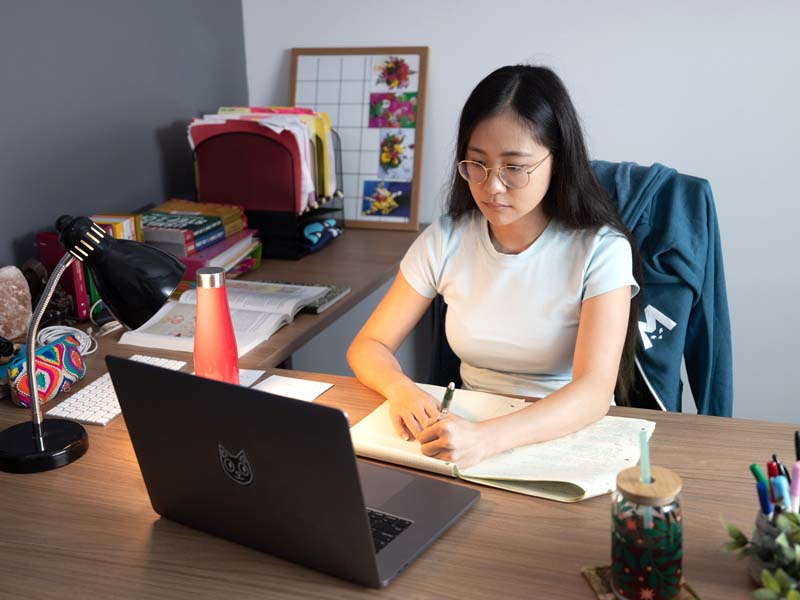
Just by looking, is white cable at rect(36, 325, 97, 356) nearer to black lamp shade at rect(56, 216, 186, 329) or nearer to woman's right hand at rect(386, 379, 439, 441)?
black lamp shade at rect(56, 216, 186, 329)

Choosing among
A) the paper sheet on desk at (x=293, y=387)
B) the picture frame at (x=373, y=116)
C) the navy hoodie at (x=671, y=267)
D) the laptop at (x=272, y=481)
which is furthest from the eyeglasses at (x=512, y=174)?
the picture frame at (x=373, y=116)

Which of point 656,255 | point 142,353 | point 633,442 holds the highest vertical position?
point 656,255

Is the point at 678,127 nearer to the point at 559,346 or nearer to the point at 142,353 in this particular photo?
the point at 559,346

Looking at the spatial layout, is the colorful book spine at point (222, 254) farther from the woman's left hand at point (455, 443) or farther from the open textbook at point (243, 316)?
the woman's left hand at point (455, 443)

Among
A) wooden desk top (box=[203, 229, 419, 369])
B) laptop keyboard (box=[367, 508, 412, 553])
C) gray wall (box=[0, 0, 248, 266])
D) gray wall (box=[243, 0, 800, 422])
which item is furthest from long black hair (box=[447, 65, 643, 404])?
gray wall (box=[0, 0, 248, 266])

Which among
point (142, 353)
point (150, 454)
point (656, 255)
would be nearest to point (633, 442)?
point (656, 255)

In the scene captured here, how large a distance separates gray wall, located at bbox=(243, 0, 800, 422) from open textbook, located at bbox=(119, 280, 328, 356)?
91 centimetres

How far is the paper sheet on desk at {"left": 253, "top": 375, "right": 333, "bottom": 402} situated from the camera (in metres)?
1.48

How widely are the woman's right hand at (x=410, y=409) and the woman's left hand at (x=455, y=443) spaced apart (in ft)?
0.22

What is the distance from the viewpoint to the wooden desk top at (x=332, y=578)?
0.95 m

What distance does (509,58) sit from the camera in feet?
8.45

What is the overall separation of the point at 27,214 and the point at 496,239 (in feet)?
3.71

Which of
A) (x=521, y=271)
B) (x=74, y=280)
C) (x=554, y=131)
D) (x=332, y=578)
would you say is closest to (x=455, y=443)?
(x=332, y=578)

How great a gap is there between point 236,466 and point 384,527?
0.67 feet
